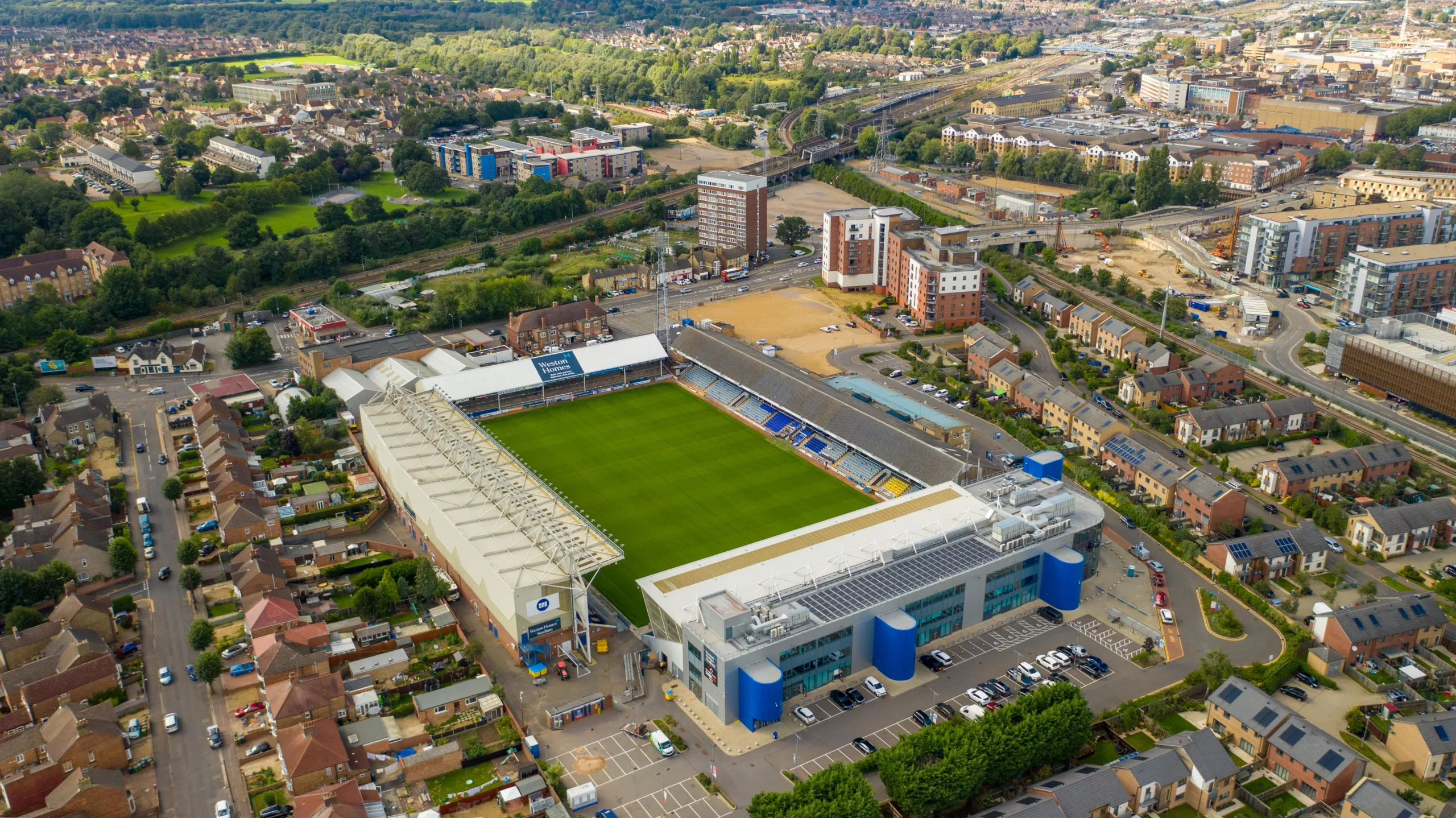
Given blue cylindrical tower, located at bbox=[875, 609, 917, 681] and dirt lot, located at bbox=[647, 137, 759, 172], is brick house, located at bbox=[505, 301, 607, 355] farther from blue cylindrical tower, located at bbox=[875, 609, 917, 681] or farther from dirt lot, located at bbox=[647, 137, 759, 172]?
dirt lot, located at bbox=[647, 137, 759, 172]

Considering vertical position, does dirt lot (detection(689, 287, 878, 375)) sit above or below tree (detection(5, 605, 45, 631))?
below

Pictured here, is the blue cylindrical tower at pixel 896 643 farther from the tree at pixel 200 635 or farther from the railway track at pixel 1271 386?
the railway track at pixel 1271 386

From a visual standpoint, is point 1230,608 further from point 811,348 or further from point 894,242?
point 894,242

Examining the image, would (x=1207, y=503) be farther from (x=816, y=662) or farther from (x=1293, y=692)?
(x=816, y=662)

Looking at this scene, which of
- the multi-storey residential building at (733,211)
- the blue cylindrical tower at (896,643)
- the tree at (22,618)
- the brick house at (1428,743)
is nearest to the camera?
the brick house at (1428,743)

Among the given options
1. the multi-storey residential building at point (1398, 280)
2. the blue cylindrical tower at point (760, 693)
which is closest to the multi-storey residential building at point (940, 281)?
the multi-storey residential building at point (1398, 280)

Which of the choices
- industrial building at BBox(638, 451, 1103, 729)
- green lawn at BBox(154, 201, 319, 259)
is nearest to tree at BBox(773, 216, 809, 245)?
green lawn at BBox(154, 201, 319, 259)

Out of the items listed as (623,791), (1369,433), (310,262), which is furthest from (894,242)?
(623,791)
